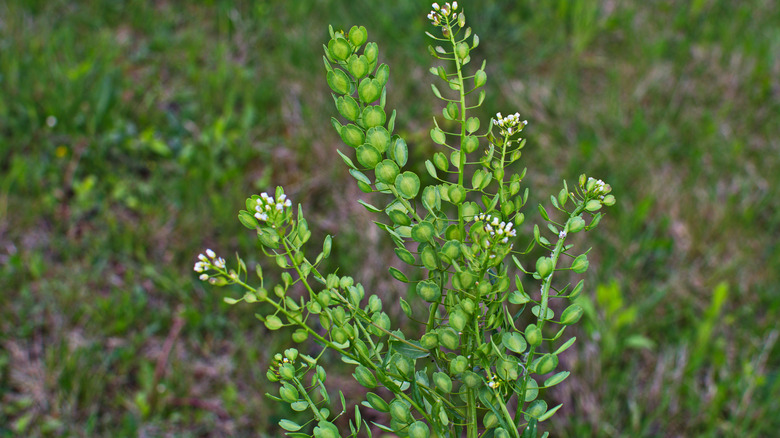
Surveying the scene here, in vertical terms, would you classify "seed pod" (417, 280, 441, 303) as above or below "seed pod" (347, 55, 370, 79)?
below

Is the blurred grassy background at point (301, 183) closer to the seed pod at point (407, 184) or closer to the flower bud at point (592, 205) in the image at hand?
the flower bud at point (592, 205)

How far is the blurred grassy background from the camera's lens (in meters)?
2.41

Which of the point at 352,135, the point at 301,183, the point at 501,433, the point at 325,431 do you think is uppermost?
the point at 352,135

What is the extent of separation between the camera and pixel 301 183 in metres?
3.10

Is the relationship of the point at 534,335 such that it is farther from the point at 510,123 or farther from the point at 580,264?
the point at 510,123

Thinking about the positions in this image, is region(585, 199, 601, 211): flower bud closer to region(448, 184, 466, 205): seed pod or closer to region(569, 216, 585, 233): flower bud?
region(569, 216, 585, 233): flower bud

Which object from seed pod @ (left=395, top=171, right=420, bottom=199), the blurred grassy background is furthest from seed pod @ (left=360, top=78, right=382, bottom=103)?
the blurred grassy background

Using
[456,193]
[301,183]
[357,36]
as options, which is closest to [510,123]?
[456,193]

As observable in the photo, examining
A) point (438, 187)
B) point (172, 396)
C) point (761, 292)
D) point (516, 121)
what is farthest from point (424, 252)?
point (761, 292)

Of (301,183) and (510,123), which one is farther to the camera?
(301,183)

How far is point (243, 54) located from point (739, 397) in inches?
110

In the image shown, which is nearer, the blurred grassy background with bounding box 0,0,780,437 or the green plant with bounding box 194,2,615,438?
the green plant with bounding box 194,2,615,438

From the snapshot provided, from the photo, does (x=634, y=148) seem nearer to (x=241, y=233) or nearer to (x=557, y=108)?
(x=557, y=108)

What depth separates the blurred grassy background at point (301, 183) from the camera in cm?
241
